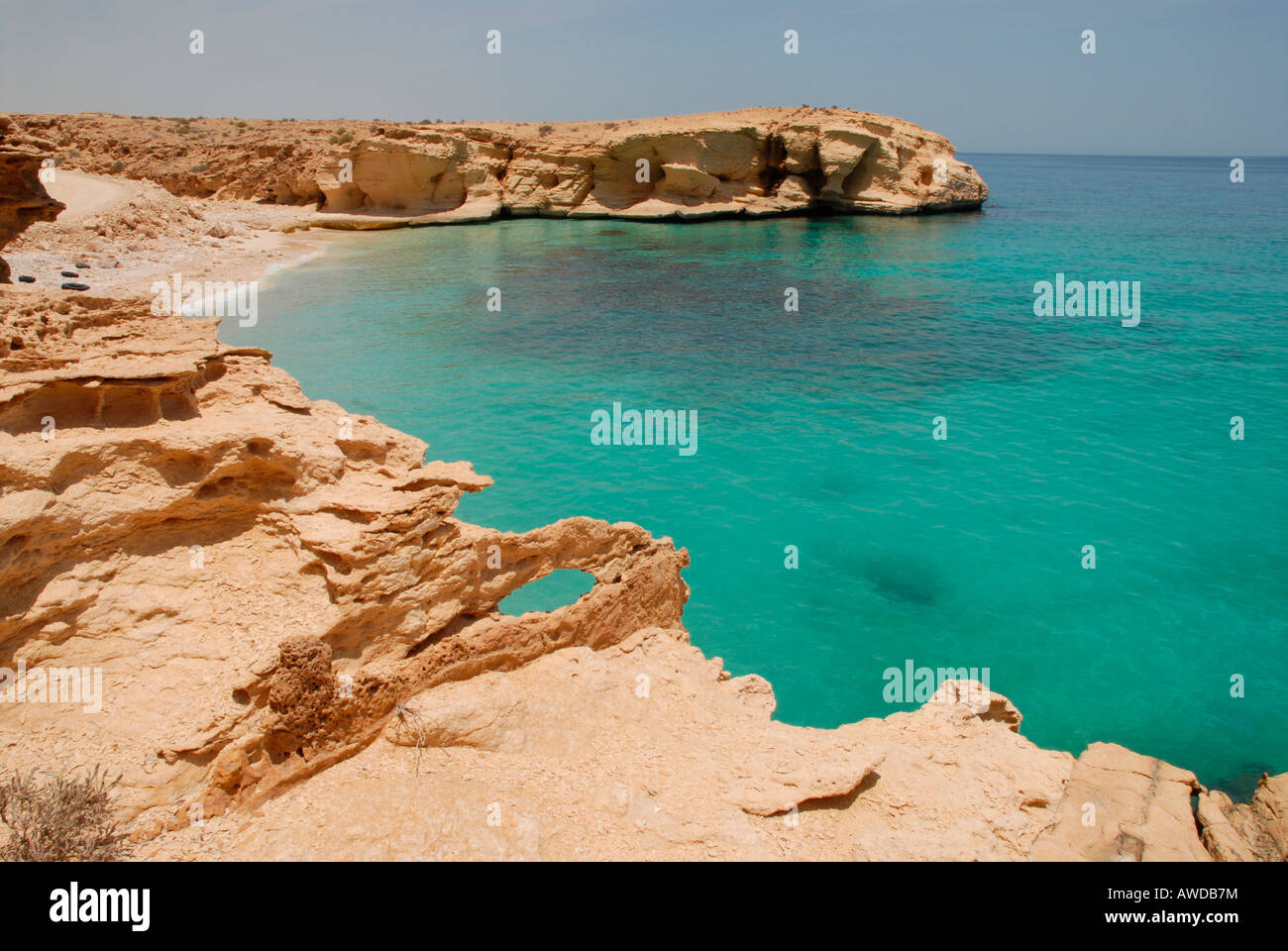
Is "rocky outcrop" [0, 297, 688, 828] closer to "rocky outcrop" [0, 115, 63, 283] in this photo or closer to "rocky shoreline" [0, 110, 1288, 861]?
"rocky shoreline" [0, 110, 1288, 861]

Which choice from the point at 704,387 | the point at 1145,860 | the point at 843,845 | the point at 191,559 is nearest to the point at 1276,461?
the point at 704,387

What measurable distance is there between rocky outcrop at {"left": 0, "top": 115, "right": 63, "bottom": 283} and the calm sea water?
7.58 m

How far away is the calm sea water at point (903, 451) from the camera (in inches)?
449

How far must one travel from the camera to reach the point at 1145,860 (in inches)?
214

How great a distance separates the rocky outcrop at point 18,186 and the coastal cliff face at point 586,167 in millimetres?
37520

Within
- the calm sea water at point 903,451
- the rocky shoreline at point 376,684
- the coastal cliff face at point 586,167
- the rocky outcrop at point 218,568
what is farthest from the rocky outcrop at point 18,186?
the coastal cliff face at point 586,167

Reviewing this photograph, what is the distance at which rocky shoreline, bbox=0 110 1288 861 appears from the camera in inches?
198

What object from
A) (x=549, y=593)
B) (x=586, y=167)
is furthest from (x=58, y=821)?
(x=586, y=167)

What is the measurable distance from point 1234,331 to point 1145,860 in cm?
2690

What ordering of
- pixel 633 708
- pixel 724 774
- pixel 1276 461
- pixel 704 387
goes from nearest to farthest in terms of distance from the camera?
pixel 724 774
pixel 633 708
pixel 1276 461
pixel 704 387

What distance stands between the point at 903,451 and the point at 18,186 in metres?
16.0

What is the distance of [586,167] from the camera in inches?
1950
